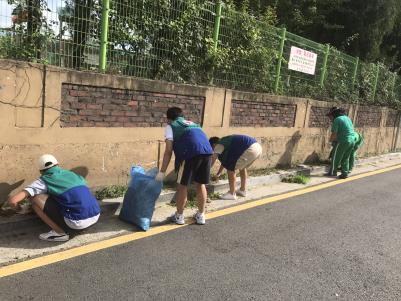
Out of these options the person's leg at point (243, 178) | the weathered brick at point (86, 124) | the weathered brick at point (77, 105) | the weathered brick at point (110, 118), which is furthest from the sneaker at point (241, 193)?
the weathered brick at point (77, 105)

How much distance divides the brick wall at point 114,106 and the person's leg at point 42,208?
1.30 meters

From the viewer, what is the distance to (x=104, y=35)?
19.1ft

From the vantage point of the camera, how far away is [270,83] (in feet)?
29.0

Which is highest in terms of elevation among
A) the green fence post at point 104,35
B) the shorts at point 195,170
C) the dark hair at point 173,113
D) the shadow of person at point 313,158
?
the green fence post at point 104,35

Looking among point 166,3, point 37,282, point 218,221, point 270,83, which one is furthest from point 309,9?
point 37,282

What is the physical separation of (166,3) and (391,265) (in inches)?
185

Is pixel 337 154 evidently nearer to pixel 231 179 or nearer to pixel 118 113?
pixel 231 179

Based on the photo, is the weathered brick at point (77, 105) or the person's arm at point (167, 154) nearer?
the person's arm at point (167, 154)

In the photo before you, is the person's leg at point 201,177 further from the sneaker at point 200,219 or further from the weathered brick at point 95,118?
the weathered brick at point 95,118

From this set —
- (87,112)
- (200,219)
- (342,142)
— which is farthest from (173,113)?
(342,142)

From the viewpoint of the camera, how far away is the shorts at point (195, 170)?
5055 mm

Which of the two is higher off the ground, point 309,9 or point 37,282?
point 309,9

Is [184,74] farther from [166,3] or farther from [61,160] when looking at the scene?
[61,160]

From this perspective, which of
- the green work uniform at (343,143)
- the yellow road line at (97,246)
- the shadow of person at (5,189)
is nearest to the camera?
the yellow road line at (97,246)
